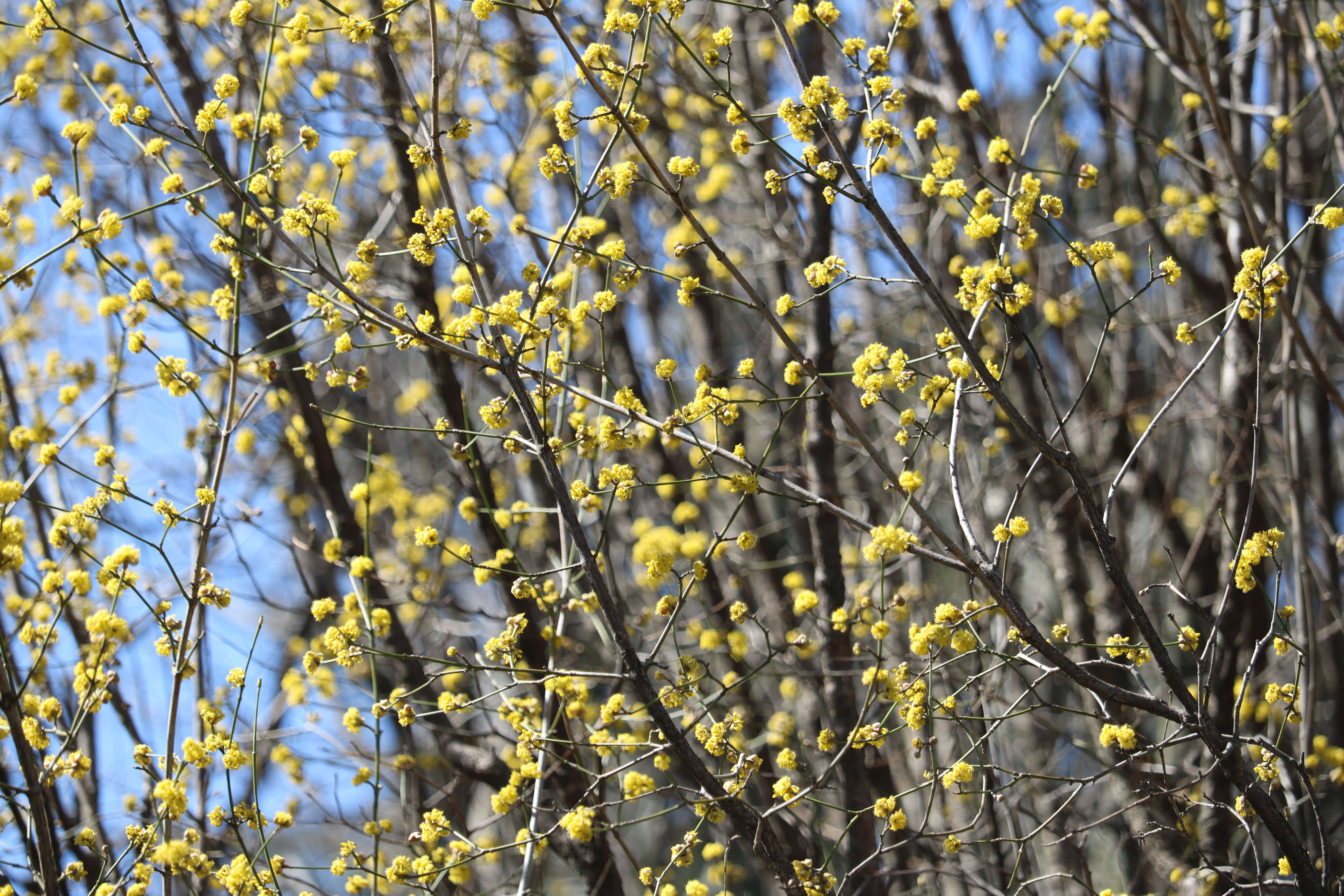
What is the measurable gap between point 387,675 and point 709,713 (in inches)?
132

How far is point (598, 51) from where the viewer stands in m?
2.80

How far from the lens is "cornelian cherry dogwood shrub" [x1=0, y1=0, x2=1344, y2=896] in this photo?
2930 millimetres

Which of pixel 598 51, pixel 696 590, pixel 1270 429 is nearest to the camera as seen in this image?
pixel 598 51

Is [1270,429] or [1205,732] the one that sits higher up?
[1270,429]

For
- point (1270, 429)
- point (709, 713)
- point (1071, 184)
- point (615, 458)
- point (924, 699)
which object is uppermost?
point (1071, 184)

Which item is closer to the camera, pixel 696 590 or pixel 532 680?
pixel 532 680

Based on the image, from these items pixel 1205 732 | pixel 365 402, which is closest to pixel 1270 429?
pixel 1205 732

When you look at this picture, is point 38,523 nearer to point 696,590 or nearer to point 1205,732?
point 696,590

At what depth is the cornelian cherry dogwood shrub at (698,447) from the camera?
2930 millimetres

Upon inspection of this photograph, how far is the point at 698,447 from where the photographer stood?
10.0ft

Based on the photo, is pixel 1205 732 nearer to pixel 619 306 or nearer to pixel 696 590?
pixel 696 590

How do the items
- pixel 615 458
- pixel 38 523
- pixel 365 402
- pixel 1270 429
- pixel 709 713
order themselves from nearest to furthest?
pixel 709 713 → pixel 38 523 → pixel 1270 429 → pixel 615 458 → pixel 365 402

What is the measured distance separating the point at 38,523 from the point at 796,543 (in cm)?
421

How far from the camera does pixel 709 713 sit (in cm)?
358
